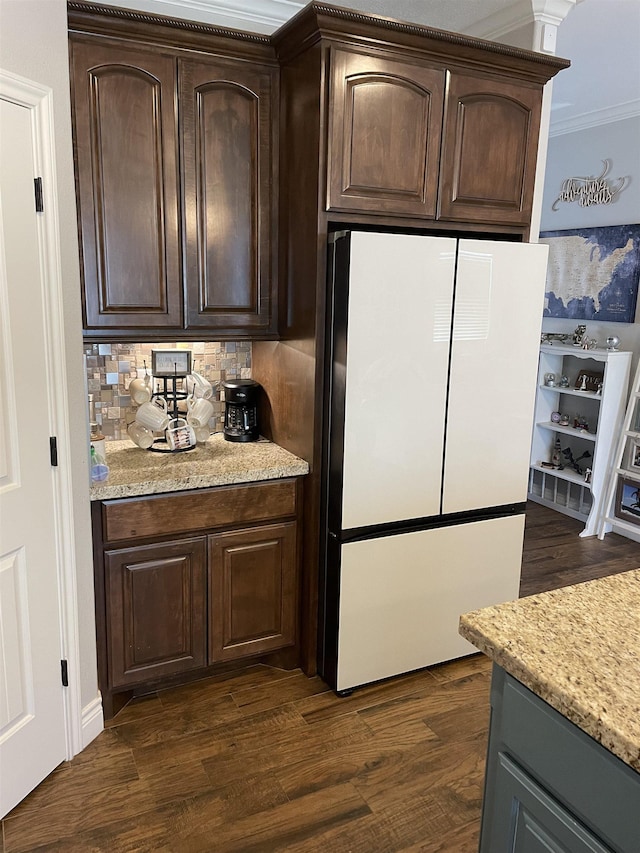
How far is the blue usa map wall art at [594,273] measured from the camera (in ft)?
15.0

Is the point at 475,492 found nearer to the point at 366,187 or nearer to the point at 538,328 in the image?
the point at 538,328

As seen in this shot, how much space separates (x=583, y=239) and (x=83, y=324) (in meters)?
3.87

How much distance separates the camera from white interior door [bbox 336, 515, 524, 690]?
2.58 m

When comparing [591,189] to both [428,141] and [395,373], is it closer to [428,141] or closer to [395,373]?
[428,141]

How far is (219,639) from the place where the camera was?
8.56ft

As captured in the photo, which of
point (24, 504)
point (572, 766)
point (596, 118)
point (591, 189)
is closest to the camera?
point (572, 766)

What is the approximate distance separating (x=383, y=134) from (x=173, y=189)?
31.4 inches

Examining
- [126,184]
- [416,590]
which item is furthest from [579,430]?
[126,184]

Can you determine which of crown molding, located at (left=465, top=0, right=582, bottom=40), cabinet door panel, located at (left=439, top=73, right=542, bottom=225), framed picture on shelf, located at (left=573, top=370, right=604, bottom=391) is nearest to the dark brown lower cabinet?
cabinet door panel, located at (left=439, top=73, right=542, bottom=225)

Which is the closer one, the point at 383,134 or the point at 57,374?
the point at 57,374

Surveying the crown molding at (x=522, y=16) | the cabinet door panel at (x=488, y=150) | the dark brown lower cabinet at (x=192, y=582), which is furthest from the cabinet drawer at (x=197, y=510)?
the crown molding at (x=522, y=16)

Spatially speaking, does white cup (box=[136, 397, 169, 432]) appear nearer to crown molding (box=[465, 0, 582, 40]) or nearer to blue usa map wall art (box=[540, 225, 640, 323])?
crown molding (box=[465, 0, 582, 40])

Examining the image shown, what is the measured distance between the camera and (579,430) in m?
4.80

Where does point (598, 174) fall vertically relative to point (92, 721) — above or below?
above
